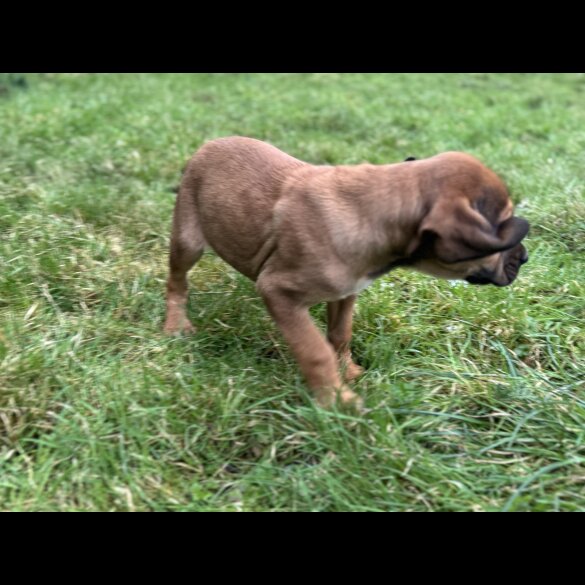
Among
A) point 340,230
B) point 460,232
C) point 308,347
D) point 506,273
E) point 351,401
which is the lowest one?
point 351,401

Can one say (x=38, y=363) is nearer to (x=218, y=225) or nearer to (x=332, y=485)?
(x=218, y=225)

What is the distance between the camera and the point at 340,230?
10.6 ft

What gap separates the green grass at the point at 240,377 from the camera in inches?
116

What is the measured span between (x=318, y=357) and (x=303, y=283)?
0.39 m

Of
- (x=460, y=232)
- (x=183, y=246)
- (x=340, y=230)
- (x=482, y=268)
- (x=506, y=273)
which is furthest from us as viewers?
(x=183, y=246)

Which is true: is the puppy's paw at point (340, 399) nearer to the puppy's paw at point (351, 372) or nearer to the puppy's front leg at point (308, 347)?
the puppy's front leg at point (308, 347)

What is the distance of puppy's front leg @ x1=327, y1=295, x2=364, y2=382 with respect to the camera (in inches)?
148

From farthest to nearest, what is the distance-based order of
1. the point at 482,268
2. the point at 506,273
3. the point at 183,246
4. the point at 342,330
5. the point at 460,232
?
the point at 183,246
the point at 342,330
the point at 506,273
the point at 482,268
the point at 460,232

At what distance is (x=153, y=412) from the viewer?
130 inches

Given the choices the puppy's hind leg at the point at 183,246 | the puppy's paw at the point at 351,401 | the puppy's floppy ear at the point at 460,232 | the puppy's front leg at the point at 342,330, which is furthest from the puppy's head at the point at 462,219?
the puppy's hind leg at the point at 183,246

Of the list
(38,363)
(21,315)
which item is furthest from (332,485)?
(21,315)

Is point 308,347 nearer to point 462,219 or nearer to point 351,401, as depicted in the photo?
point 351,401

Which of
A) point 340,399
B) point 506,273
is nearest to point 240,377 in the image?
point 340,399

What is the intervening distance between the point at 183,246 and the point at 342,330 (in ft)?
3.94
